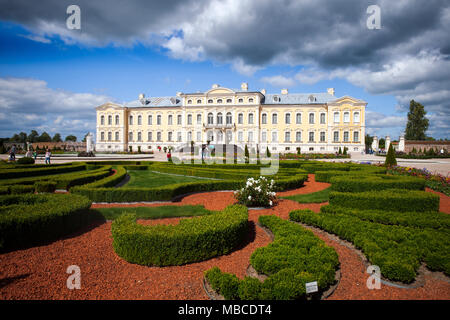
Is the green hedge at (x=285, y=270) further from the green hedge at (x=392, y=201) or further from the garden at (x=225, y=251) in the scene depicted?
the green hedge at (x=392, y=201)

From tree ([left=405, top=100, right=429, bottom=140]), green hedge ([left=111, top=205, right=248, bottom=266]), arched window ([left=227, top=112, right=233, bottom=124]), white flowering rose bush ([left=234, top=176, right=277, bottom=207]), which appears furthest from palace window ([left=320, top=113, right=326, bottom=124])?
green hedge ([left=111, top=205, right=248, bottom=266])

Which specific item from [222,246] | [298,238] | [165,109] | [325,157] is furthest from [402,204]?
[165,109]

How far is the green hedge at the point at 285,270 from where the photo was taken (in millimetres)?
2838

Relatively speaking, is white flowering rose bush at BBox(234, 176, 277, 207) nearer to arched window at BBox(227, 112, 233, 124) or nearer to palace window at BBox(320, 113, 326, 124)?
arched window at BBox(227, 112, 233, 124)

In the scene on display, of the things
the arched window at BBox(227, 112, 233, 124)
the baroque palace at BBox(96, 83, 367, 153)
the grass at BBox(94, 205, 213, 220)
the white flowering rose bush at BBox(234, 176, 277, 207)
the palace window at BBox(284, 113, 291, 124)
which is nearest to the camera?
the grass at BBox(94, 205, 213, 220)

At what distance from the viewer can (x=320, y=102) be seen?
125ft

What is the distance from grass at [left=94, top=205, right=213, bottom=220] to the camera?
19.1 ft

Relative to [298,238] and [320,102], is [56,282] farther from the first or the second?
[320,102]

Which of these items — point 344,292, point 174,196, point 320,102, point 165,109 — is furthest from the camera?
point 165,109

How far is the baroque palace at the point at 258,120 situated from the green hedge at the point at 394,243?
108 feet

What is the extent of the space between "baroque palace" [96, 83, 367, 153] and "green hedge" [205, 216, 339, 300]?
111 feet

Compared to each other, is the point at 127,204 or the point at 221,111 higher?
the point at 221,111

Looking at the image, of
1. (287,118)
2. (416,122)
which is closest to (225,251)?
(287,118)
